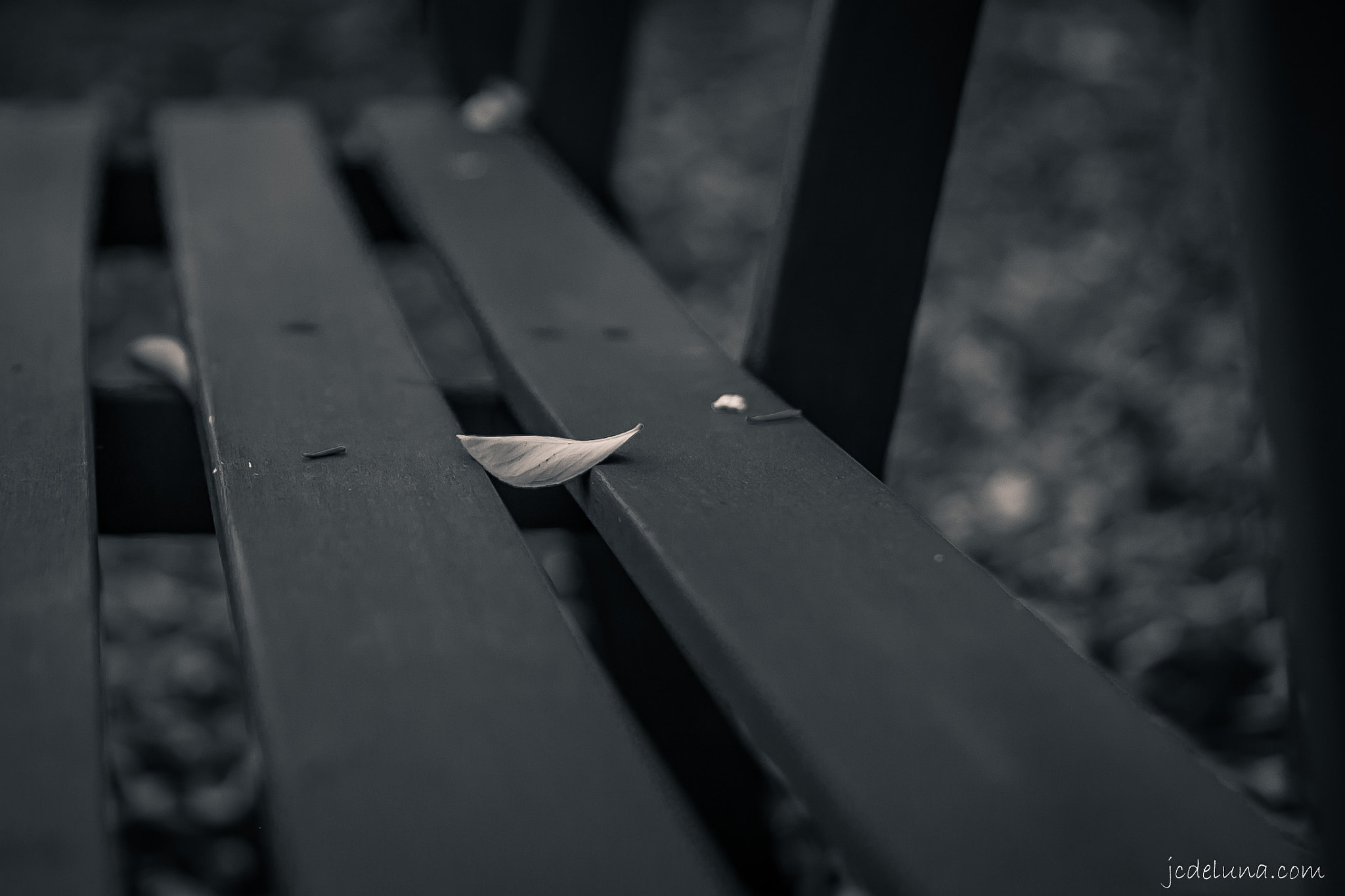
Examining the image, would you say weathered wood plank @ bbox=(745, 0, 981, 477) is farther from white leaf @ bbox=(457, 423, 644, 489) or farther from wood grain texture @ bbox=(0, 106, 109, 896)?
wood grain texture @ bbox=(0, 106, 109, 896)

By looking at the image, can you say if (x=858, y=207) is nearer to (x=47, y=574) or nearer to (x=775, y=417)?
(x=775, y=417)

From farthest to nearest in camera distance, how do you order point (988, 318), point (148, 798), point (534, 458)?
point (988, 318) → point (148, 798) → point (534, 458)

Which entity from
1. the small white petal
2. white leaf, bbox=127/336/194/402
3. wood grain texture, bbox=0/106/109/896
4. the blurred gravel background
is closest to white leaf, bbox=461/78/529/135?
the blurred gravel background

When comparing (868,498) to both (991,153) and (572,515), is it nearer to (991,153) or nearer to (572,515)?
(572,515)

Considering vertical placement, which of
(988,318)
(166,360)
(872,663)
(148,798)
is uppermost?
(872,663)

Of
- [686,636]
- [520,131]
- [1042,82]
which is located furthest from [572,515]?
[1042,82]

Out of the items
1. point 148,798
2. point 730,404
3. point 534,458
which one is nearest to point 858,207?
point 730,404
